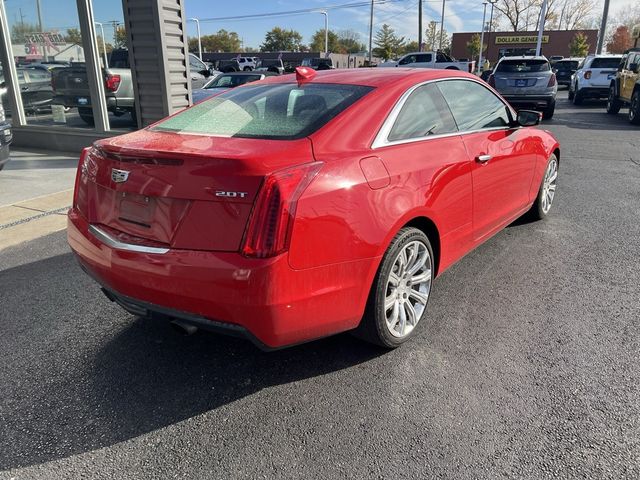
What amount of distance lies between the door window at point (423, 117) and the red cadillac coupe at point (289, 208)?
12 mm

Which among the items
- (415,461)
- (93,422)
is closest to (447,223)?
(415,461)

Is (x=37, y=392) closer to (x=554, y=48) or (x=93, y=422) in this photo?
(x=93, y=422)

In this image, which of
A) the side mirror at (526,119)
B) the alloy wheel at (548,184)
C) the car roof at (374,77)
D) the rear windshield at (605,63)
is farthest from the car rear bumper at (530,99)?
the car roof at (374,77)

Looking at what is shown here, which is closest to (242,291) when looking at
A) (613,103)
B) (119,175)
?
(119,175)

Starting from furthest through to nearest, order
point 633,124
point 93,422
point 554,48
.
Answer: point 554,48 < point 633,124 < point 93,422

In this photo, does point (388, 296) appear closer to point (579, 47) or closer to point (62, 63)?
point (62, 63)

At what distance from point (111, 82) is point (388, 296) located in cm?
790

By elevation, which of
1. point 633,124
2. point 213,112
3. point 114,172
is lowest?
point 633,124

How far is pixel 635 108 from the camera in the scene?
13555 mm

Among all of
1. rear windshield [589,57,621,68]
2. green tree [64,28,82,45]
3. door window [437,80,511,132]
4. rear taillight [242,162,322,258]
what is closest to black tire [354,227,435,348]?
rear taillight [242,162,322,258]

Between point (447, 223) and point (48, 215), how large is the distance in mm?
4688

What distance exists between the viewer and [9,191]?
22.2 feet

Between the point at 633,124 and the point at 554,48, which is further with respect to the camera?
the point at 554,48

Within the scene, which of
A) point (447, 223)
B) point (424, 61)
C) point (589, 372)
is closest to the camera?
point (589, 372)
